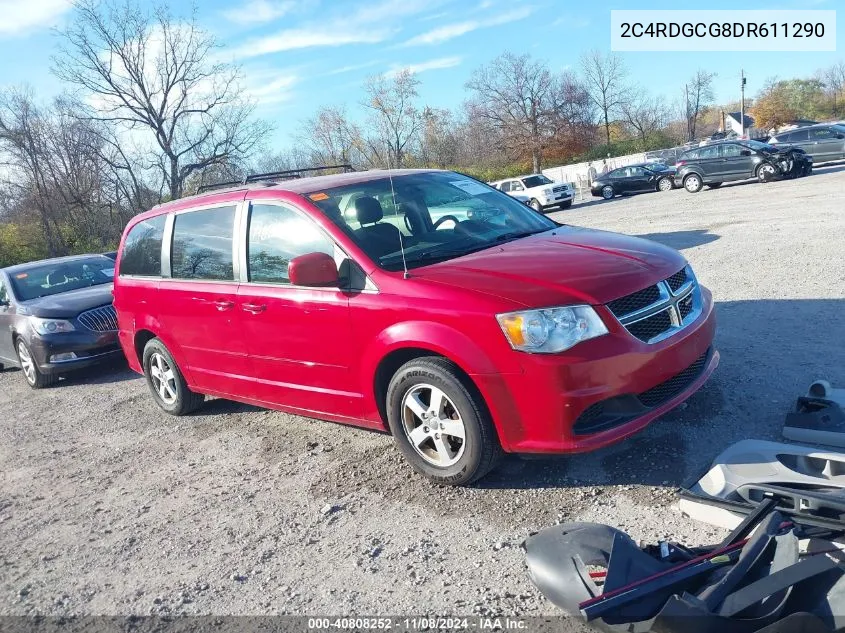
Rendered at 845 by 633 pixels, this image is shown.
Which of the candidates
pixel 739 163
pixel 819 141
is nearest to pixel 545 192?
pixel 739 163

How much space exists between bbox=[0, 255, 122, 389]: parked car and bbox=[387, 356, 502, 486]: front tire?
18.9 ft

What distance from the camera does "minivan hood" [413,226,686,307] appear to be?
11.6ft

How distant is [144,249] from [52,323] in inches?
123

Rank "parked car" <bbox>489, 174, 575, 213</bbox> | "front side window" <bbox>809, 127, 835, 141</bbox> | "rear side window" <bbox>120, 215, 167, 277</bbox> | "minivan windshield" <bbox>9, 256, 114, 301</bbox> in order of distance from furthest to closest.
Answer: "parked car" <bbox>489, 174, 575, 213</bbox>, "front side window" <bbox>809, 127, 835, 141</bbox>, "minivan windshield" <bbox>9, 256, 114, 301</bbox>, "rear side window" <bbox>120, 215, 167, 277</bbox>

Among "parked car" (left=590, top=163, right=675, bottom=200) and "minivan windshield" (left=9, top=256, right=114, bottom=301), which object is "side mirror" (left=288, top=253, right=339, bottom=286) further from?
"parked car" (left=590, top=163, right=675, bottom=200)

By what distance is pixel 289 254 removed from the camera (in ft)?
14.8

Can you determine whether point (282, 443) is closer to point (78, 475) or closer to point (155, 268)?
point (78, 475)

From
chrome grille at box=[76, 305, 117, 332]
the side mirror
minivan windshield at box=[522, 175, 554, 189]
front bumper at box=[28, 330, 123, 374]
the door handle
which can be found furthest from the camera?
minivan windshield at box=[522, 175, 554, 189]

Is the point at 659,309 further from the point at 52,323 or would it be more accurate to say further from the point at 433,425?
the point at 52,323

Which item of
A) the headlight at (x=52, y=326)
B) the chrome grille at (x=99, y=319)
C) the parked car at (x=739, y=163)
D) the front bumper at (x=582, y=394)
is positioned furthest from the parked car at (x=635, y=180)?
the front bumper at (x=582, y=394)

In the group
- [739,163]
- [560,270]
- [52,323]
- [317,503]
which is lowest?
[317,503]

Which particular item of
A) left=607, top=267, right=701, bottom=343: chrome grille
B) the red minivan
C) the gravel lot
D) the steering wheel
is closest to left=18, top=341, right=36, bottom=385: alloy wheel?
the gravel lot

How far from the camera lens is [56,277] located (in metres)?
9.45

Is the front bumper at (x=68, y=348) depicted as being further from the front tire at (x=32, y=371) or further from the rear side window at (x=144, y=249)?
the rear side window at (x=144, y=249)
